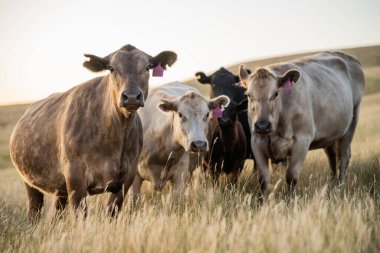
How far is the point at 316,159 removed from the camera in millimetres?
12422

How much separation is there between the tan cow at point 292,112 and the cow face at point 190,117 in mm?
686

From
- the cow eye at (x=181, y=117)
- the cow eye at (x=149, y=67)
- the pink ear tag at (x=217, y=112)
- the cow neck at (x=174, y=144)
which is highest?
the cow eye at (x=149, y=67)

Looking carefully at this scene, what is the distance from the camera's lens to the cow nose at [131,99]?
562 cm

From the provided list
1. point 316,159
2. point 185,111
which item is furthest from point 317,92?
point 316,159

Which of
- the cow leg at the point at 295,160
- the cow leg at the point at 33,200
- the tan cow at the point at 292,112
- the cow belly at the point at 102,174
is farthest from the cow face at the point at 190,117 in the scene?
the cow leg at the point at 33,200

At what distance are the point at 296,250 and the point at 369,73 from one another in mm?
42314

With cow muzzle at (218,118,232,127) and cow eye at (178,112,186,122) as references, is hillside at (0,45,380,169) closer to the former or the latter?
cow muzzle at (218,118,232,127)

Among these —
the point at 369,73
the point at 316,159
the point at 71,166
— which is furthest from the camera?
the point at 369,73

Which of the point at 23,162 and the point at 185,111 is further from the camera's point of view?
the point at 185,111

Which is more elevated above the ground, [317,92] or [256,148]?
[317,92]

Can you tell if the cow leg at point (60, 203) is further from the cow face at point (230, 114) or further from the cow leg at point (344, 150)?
the cow leg at point (344, 150)

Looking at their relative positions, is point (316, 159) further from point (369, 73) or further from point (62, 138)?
point (369, 73)

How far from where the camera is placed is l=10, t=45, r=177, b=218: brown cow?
596 cm

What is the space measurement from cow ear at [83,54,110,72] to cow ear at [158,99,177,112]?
1783 millimetres
